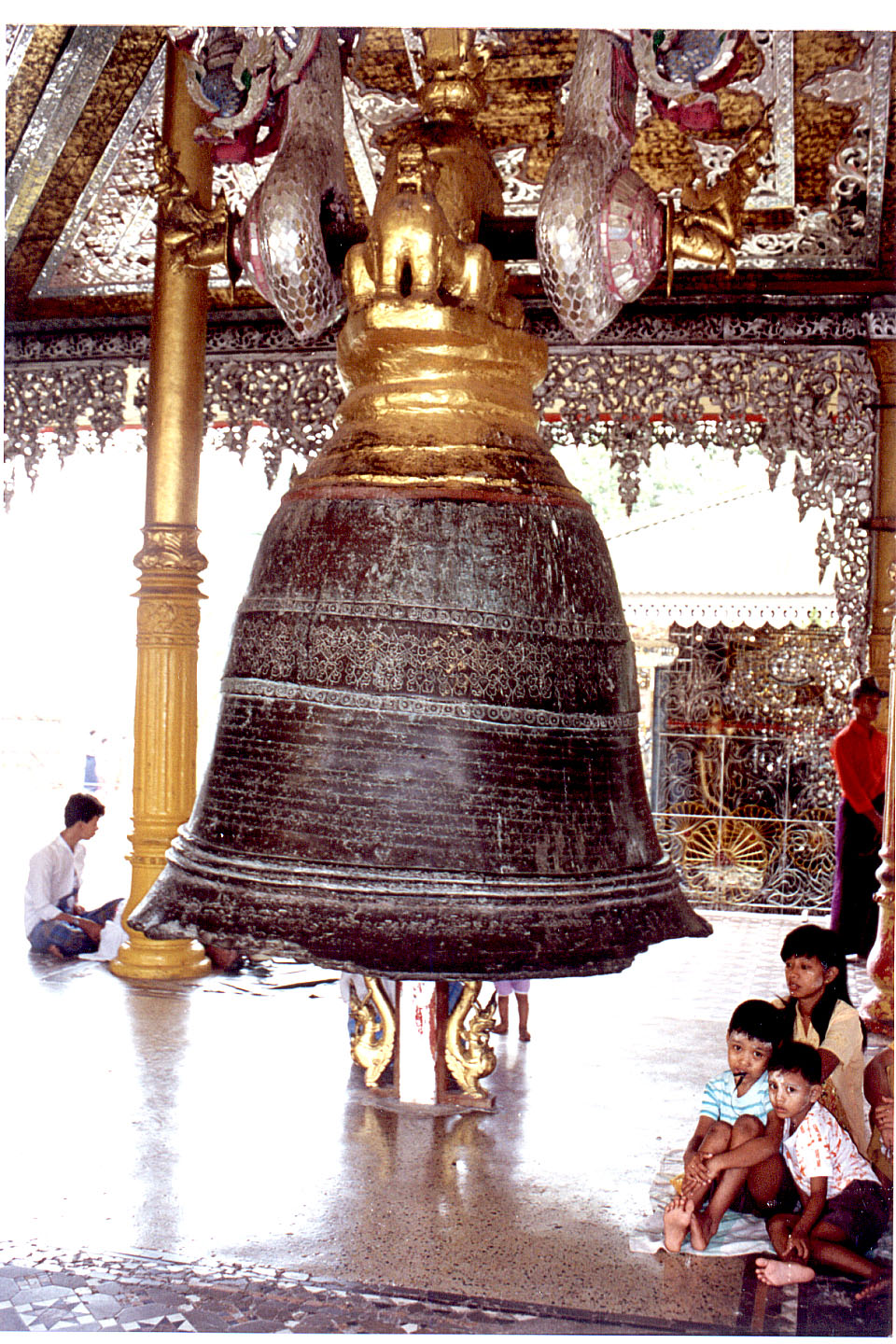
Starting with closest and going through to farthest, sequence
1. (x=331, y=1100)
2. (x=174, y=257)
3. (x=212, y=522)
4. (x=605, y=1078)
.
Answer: (x=174, y=257) < (x=331, y=1100) < (x=605, y=1078) < (x=212, y=522)

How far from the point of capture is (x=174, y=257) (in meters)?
1.70

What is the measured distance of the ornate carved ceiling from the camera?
4539mm

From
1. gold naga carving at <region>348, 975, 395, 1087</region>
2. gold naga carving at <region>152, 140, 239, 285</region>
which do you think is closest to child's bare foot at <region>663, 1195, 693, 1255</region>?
gold naga carving at <region>348, 975, 395, 1087</region>

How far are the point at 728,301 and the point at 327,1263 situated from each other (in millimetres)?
4709

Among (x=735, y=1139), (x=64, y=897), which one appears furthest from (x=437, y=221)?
(x=64, y=897)

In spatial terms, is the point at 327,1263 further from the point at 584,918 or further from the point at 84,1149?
the point at 584,918

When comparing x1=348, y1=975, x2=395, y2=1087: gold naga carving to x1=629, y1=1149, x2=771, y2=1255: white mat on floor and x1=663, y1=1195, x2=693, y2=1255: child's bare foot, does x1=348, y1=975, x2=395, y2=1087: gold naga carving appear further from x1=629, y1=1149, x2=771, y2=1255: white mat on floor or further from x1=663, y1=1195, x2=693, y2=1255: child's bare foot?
x1=663, y1=1195, x2=693, y2=1255: child's bare foot

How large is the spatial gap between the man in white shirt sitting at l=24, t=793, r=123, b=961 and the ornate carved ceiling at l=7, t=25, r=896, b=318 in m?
2.60

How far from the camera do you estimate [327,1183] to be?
2.96 metres

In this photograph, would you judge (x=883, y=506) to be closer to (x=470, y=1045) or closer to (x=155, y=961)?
(x=470, y=1045)

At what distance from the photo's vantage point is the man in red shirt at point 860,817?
19.2 feet

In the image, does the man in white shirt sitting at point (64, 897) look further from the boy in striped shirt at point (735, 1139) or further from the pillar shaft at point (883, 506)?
the pillar shaft at point (883, 506)

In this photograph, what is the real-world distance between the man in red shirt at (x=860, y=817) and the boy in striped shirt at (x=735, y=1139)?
3191 millimetres

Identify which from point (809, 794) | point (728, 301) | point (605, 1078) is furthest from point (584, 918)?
point (809, 794)
